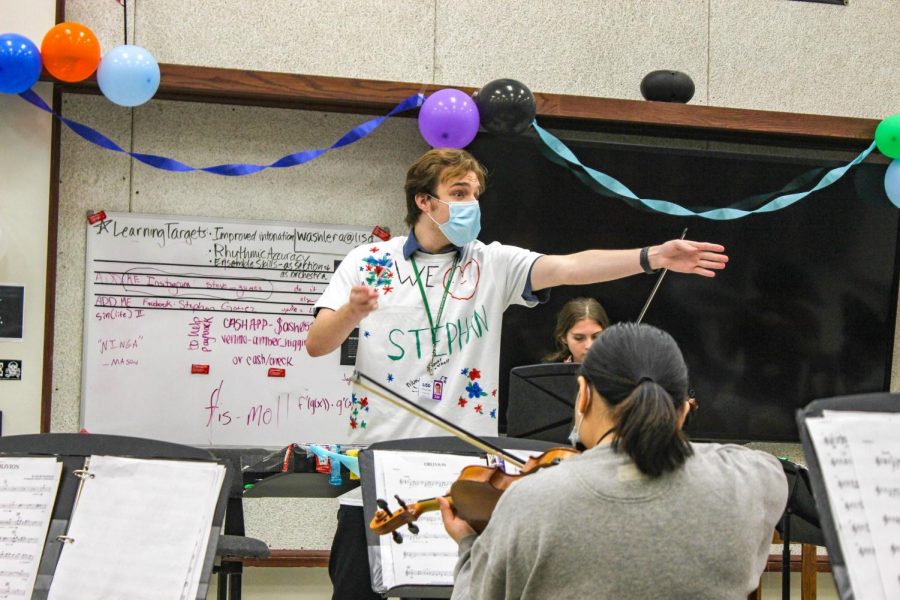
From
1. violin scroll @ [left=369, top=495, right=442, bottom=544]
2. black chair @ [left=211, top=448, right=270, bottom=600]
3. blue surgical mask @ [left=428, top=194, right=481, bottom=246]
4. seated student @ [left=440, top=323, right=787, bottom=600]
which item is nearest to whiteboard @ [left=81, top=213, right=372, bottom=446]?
black chair @ [left=211, top=448, right=270, bottom=600]

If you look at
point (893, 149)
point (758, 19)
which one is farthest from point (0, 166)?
point (893, 149)

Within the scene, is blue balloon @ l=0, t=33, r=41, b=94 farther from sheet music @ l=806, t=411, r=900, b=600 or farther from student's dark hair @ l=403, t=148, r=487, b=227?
sheet music @ l=806, t=411, r=900, b=600

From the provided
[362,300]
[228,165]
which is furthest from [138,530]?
[228,165]

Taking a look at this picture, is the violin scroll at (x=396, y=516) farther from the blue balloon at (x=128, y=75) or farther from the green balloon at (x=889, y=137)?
the green balloon at (x=889, y=137)

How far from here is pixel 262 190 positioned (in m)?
4.29

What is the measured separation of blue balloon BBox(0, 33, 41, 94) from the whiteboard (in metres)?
0.64

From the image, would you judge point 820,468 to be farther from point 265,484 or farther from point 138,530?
point 265,484

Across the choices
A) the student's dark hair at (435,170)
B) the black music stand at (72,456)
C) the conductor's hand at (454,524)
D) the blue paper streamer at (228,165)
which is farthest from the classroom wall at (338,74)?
the conductor's hand at (454,524)

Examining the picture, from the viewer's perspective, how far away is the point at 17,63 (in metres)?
3.66

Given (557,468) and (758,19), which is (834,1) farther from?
(557,468)

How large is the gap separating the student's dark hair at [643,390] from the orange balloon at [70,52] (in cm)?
284

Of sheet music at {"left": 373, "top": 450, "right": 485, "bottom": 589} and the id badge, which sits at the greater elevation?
the id badge

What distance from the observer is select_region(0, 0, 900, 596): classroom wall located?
4.11 metres

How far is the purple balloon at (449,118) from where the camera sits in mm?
3887
